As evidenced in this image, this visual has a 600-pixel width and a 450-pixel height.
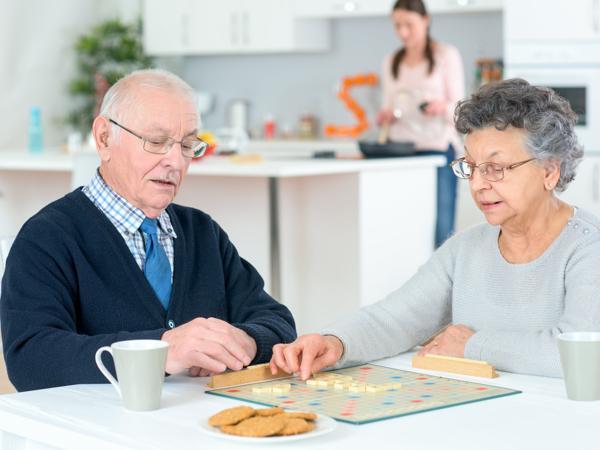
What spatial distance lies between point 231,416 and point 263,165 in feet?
10.1

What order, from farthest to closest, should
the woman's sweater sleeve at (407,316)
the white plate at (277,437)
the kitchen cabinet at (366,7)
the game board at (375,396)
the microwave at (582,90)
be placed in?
the kitchen cabinet at (366,7) < the microwave at (582,90) < the woman's sweater sleeve at (407,316) < the game board at (375,396) < the white plate at (277,437)

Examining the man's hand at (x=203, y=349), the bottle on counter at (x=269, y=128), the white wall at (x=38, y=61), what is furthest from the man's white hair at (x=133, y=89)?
the white wall at (x=38, y=61)

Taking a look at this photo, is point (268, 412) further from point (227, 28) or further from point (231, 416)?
point (227, 28)

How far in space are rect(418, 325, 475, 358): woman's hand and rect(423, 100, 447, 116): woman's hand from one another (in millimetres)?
3572

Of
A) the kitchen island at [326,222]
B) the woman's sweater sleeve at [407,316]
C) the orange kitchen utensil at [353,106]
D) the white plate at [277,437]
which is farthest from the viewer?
the orange kitchen utensil at [353,106]

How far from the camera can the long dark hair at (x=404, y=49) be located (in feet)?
17.5

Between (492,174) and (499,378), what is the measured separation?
15.0 inches

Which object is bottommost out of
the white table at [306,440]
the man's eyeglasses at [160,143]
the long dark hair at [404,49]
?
the white table at [306,440]

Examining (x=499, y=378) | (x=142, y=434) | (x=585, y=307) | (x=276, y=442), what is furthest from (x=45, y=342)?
(x=585, y=307)

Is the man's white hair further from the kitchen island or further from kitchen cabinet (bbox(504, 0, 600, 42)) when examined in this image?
kitchen cabinet (bbox(504, 0, 600, 42))

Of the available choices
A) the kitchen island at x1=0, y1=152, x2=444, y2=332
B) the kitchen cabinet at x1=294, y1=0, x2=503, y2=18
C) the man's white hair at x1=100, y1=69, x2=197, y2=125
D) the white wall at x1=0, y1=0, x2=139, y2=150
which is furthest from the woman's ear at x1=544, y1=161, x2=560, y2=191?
the white wall at x1=0, y1=0, x2=139, y2=150

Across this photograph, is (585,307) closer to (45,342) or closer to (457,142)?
(45,342)

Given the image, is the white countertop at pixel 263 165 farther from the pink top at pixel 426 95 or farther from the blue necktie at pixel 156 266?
the blue necktie at pixel 156 266

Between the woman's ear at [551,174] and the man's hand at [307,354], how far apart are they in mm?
471
